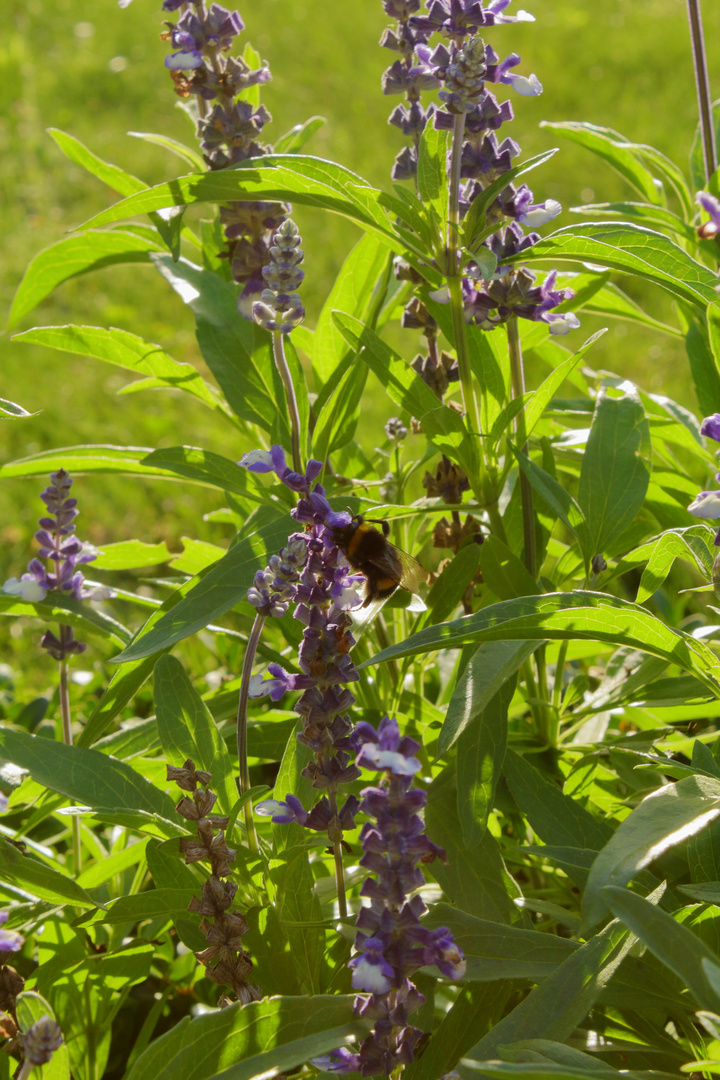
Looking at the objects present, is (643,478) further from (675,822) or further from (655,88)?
(655,88)

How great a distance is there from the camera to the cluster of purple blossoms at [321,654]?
142 centimetres

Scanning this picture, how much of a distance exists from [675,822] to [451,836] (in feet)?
1.59

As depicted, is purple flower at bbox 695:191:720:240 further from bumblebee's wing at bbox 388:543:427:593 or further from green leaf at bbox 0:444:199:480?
green leaf at bbox 0:444:199:480

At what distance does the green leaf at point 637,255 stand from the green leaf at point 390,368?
29cm

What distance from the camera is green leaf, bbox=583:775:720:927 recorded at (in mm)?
1181

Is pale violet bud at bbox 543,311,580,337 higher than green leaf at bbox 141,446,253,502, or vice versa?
pale violet bud at bbox 543,311,580,337

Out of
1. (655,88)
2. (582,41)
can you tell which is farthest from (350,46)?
(655,88)

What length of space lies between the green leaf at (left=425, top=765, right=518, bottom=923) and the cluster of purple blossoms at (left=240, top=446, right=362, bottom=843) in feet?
0.94

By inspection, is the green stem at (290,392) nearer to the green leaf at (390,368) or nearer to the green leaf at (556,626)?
the green leaf at (390,368)

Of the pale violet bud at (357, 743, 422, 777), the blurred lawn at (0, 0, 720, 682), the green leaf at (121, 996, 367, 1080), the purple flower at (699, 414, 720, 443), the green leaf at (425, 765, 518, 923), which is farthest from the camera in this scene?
the blurred lawn at (0, 0, 720, 682)

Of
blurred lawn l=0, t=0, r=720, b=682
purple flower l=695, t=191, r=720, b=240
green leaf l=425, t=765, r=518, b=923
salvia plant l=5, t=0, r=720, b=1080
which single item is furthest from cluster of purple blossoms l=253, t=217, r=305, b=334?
blurred lawn l=0, t=0, r=720, b=682

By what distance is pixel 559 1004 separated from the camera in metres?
1.33

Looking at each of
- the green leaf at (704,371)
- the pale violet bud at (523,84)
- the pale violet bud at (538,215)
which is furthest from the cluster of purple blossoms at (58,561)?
the green leaf at (704,371)

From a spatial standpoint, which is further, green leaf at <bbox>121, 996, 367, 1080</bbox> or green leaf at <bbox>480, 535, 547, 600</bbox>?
green leaf at <bbox>480, 535, 547, 600</bbox>
